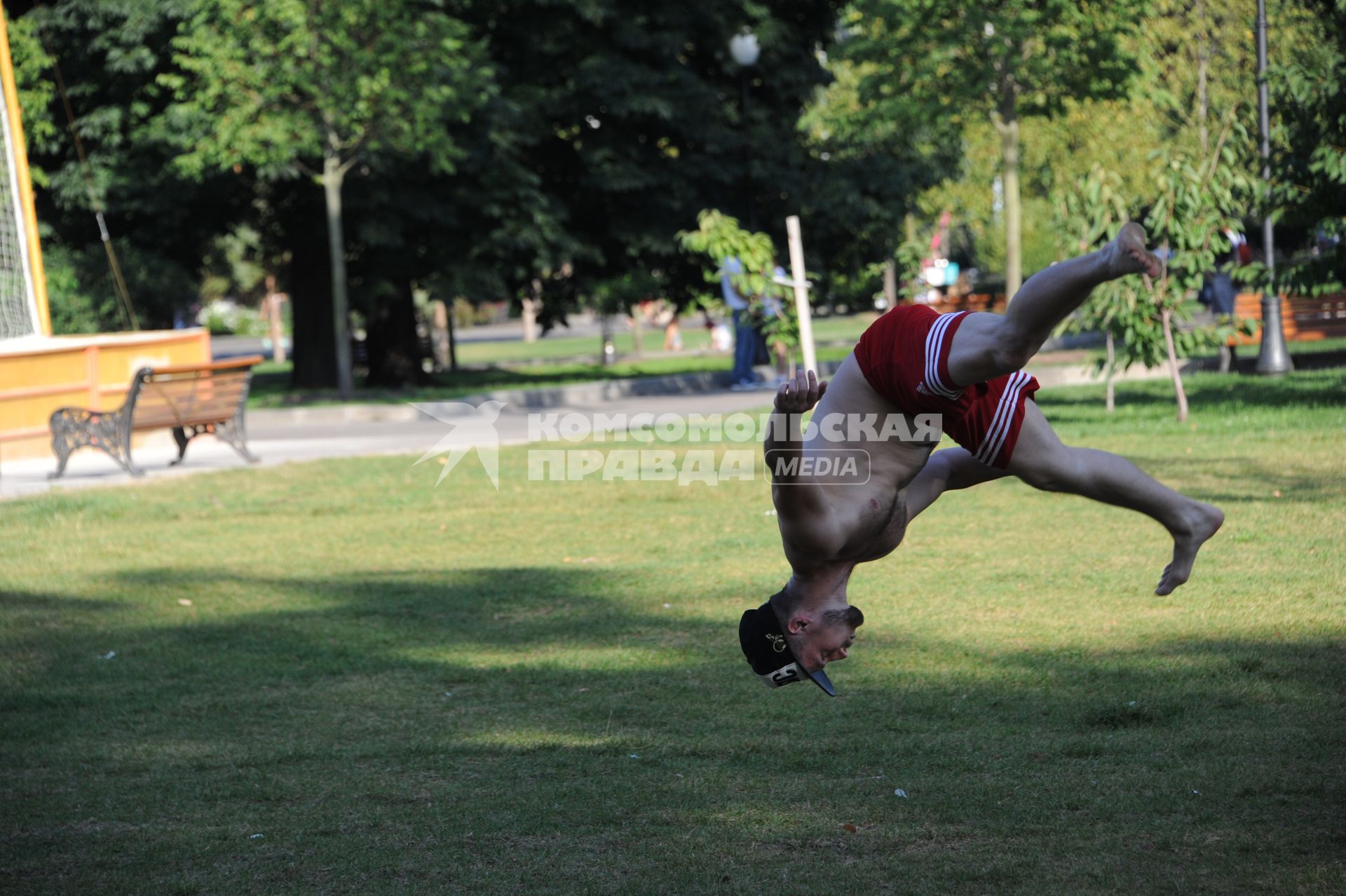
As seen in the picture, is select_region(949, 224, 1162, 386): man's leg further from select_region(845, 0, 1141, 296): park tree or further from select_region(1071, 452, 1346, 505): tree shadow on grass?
select_region(845, 0, 1141, 296): park tree

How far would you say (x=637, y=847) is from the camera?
469 centimetres

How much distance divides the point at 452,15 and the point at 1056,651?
21329 mm

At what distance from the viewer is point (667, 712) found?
245 inches

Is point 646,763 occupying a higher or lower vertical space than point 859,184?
lower

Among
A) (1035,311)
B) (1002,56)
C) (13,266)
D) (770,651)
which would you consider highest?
(1002,56)

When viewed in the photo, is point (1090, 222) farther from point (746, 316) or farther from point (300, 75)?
point (300, 75)

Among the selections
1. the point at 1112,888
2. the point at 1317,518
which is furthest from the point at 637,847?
the point at 1317,518

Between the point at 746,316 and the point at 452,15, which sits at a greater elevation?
the point at 452,15

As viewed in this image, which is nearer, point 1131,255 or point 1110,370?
point 1131,255

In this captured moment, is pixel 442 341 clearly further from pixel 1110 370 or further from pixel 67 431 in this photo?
pixel 1110 370

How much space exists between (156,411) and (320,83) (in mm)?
7900

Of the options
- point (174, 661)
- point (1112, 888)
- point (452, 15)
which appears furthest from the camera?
point (452, 15)

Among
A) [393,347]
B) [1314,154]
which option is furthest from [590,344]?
[1314,154]
